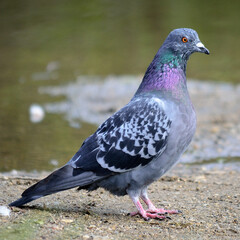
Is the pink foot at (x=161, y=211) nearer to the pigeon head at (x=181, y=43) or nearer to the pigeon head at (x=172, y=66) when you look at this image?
the pigeon head at (x=172, y=66)

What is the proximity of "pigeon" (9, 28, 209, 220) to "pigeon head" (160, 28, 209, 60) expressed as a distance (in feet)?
1.20

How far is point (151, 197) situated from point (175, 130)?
1.06 metres

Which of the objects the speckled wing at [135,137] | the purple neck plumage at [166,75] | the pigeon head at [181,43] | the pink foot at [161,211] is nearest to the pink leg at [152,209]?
the pink foot at [161,211]

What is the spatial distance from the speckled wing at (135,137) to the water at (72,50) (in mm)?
2829

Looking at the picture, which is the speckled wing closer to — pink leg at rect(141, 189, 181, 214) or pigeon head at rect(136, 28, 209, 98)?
pigeon head at rect(136, 28, 209, 98)

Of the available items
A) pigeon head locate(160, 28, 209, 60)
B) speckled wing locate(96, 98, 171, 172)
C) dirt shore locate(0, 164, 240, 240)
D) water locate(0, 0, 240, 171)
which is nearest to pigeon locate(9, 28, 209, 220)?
speckled wing locate(96, 98, 171, 172)

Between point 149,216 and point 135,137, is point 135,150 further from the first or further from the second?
point 149,216

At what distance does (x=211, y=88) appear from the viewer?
430 inches

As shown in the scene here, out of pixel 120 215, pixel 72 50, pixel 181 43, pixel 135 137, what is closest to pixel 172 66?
pixel 181 43

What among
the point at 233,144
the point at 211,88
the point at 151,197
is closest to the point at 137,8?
the point at 211,88

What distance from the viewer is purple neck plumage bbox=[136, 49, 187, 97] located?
4.89m

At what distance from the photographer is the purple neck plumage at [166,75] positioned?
4891mm

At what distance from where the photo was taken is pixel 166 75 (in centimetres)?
493

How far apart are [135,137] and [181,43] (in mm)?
984
